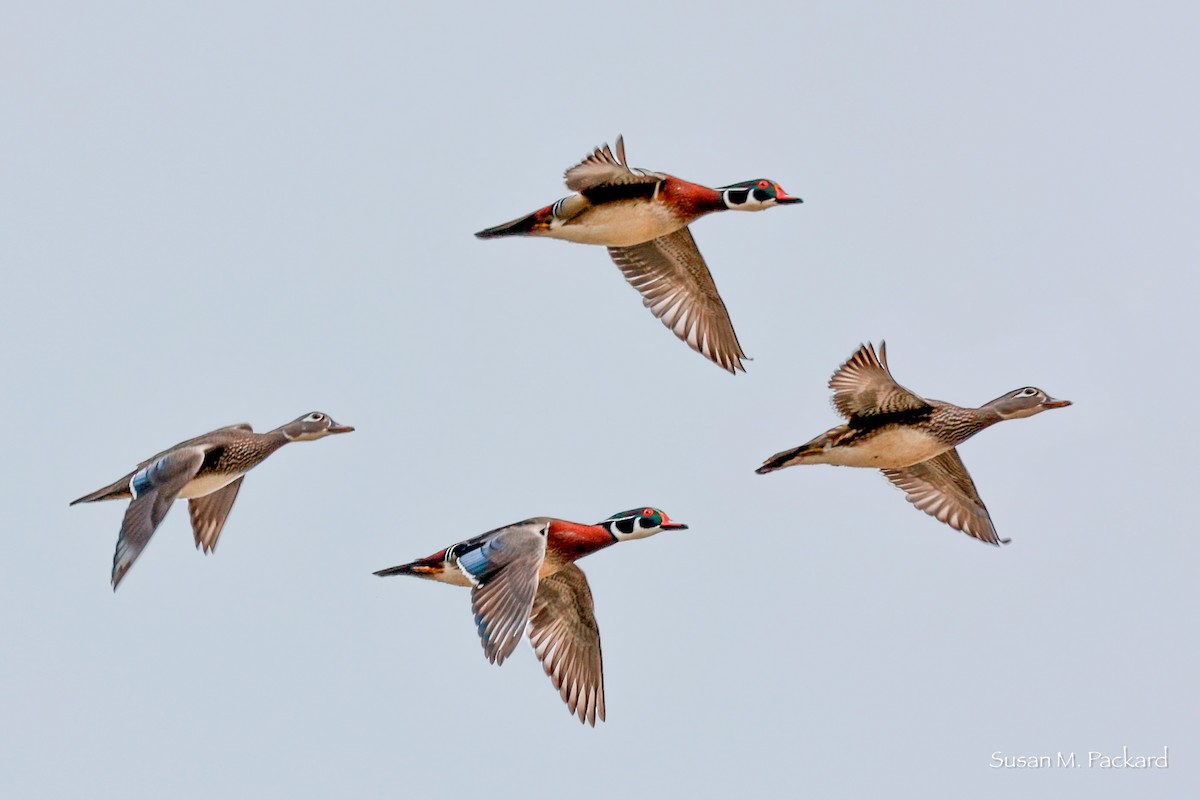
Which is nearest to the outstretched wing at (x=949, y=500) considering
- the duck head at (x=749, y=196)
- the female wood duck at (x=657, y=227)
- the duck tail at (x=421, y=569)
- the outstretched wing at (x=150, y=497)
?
the female wood duck at (x=657, y=227)

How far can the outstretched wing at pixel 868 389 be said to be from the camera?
18203mm

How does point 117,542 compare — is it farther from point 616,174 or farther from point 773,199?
point 773,199

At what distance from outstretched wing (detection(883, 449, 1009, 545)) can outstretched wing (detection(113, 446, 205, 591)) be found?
23.3 ft

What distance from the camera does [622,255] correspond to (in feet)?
68.2

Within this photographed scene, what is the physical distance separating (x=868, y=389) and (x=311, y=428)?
5.41 m

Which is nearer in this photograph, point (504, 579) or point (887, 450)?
point (504, 579)

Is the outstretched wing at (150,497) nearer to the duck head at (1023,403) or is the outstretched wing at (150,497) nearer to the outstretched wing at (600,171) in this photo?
the outstretched wing at (600,171)

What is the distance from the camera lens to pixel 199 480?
61.9 feet

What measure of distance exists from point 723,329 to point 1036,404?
3.33 meters

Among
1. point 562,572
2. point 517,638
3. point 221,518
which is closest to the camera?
point 517,638

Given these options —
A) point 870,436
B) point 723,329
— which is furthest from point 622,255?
point 870,436

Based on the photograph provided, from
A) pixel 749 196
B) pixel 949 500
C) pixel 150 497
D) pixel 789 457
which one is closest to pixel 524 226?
pixel 749 196

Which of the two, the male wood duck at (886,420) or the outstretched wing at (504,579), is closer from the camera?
the outstretched wing at (504,579)

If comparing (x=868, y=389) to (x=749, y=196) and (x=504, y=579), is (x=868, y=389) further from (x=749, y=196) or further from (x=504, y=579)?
(x=504, y=579)
